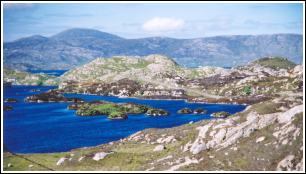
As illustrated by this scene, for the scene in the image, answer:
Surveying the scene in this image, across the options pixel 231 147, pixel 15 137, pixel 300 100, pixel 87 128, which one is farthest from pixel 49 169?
pixel 87 128

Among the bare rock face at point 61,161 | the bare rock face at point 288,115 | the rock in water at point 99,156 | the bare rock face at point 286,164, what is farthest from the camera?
the bare rock face at point 61,161

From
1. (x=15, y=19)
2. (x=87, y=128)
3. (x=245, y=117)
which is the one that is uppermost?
(x=15, y=19)

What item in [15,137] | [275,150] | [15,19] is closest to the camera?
[275,150]

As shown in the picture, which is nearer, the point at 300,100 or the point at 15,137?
the point at 300,100

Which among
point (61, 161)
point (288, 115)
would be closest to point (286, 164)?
point (288, 115)

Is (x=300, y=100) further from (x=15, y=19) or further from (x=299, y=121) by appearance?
(x=15, y=19)

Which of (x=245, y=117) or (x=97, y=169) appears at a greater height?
(x=245, y=117)

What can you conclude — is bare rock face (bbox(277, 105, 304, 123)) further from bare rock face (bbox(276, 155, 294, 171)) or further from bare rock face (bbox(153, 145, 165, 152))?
bare rock face (bbox(153, 145, 165, 152))

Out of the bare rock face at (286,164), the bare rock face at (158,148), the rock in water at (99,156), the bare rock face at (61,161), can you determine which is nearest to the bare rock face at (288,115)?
the bare rock face at (286,164)

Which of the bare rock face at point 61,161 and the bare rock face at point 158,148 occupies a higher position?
the bare rock face at point 158,148

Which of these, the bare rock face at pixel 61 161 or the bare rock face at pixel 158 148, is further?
the bare rock face at pixel 158 148

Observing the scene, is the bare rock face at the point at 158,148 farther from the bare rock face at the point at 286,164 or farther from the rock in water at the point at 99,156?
the bare rock face at the point at 286,164
